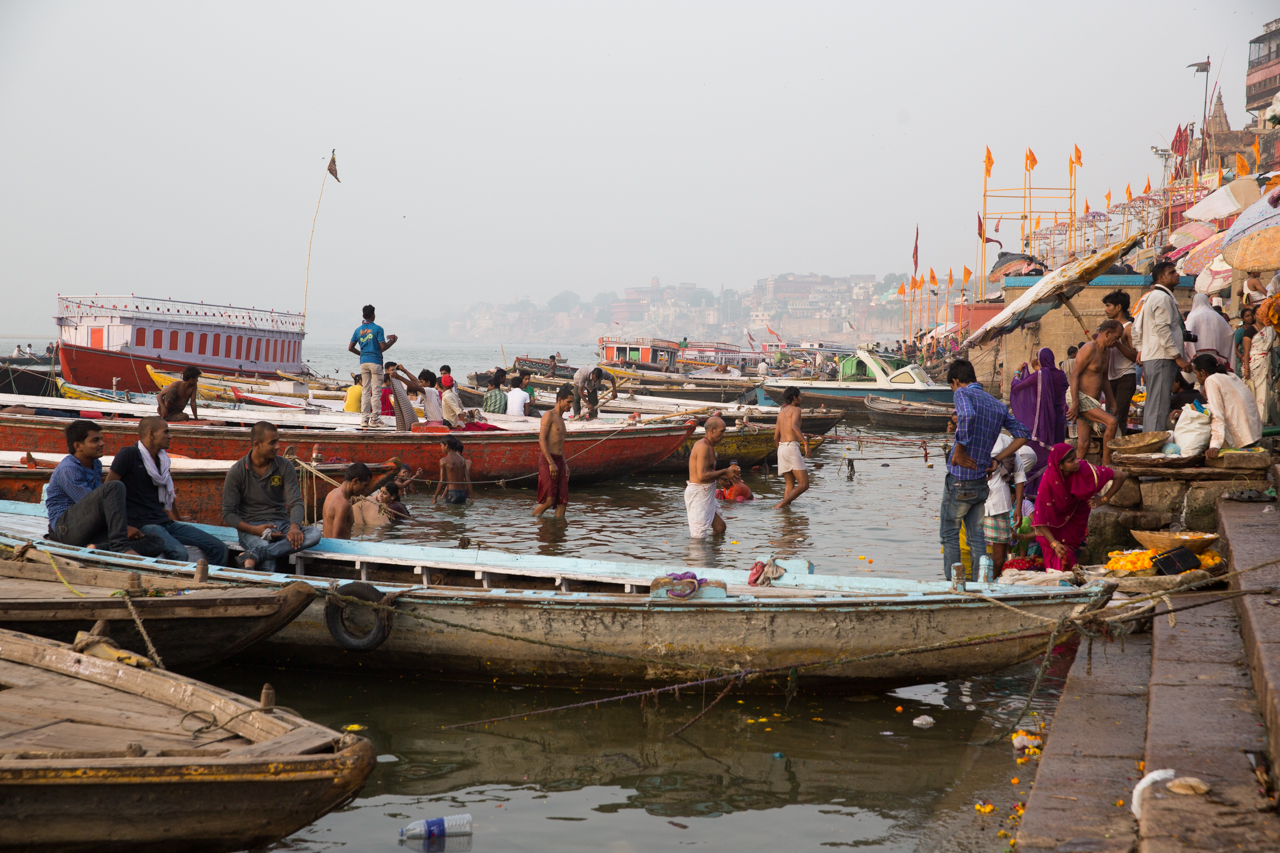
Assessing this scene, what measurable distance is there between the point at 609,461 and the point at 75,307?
72.8ft

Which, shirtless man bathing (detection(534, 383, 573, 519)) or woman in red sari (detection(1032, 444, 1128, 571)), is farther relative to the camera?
shirtless man bathing (detection(534, 383, 573, 519))

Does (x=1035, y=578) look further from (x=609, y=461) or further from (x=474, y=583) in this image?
(x=609, y=461)

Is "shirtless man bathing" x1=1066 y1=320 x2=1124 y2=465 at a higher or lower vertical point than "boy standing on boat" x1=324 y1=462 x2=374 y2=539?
higher

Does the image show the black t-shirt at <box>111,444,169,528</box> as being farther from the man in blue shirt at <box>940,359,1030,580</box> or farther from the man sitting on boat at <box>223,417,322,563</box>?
the man in blue shirt at <box>940,359,1030,580</box>

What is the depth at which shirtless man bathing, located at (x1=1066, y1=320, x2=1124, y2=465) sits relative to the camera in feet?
29.0

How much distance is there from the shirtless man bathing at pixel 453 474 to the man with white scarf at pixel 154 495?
6856 millimetres

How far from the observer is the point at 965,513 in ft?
24.8

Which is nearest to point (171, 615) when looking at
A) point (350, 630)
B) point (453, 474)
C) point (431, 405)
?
point (350, 630)

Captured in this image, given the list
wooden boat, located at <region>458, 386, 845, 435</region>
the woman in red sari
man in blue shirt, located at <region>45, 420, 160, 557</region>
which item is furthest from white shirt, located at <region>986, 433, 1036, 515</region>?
wooden boat, located at <region>458, 386, 845, 435</region>

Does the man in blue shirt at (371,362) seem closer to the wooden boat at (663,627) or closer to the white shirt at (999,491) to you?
the wooden boat at (663,627)

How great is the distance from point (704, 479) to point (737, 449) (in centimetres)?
750

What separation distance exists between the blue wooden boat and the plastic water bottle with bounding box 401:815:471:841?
25434 mm

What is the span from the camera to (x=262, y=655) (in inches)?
270

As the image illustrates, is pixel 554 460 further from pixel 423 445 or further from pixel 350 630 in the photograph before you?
pixel 350 630
